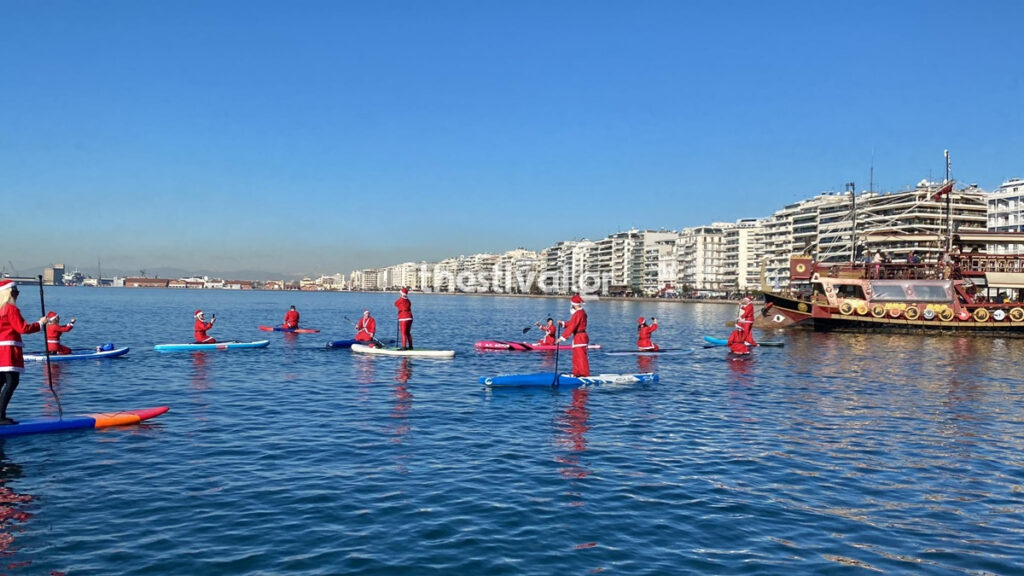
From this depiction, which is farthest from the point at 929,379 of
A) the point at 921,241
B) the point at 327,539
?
the point at 921,241

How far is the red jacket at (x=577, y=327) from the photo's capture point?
20.6 meters

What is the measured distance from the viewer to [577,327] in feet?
69.3

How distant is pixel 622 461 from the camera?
13.2 meters

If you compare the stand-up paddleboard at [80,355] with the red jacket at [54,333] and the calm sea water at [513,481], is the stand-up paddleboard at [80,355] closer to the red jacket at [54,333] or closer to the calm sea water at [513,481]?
the red jacket at [54,333]

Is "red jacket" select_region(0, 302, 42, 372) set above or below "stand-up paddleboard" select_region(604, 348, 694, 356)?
above

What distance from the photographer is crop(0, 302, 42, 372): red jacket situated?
1341cm

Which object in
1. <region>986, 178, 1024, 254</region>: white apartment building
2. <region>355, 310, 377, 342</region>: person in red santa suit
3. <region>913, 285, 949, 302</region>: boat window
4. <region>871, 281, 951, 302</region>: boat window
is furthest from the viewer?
<region>986, 178, 1024, 254</region>: white apartment building

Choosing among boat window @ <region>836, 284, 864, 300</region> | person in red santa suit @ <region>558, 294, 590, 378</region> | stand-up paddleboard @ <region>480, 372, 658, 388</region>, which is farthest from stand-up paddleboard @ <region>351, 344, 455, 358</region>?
boat window @ <region>836, 284, 864, 300</region>

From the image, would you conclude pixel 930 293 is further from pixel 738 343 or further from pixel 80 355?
pixel 80 355

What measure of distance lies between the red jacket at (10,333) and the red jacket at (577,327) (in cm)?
1319

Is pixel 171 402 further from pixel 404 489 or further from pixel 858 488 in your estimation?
pixel 858 488

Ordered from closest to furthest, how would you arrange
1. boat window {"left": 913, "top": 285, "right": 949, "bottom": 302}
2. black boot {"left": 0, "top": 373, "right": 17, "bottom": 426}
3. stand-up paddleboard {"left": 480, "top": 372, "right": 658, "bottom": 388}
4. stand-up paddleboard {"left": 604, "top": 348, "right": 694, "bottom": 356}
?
black boot {"left": 0, "top": 373, "right": 17, "bottom": 426}, stand-up paddleboard {"left": 480, "top": 372, "right": 658, "bottom": 388}, stand-up paddleboard {"left": 604, "top": 348, "right": 694, "bottom": 356}, boat window {"left": 913, "top": 285, "right": 949, "bottom": 302}

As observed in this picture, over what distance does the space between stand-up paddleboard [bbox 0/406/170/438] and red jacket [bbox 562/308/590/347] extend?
11.0 meters

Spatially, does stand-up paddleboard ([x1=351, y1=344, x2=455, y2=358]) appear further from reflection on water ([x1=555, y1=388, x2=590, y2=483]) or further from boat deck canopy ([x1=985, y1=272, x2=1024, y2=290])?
boat deck canopy ([x1=985, y1=272, x2=1024, y2=290])
